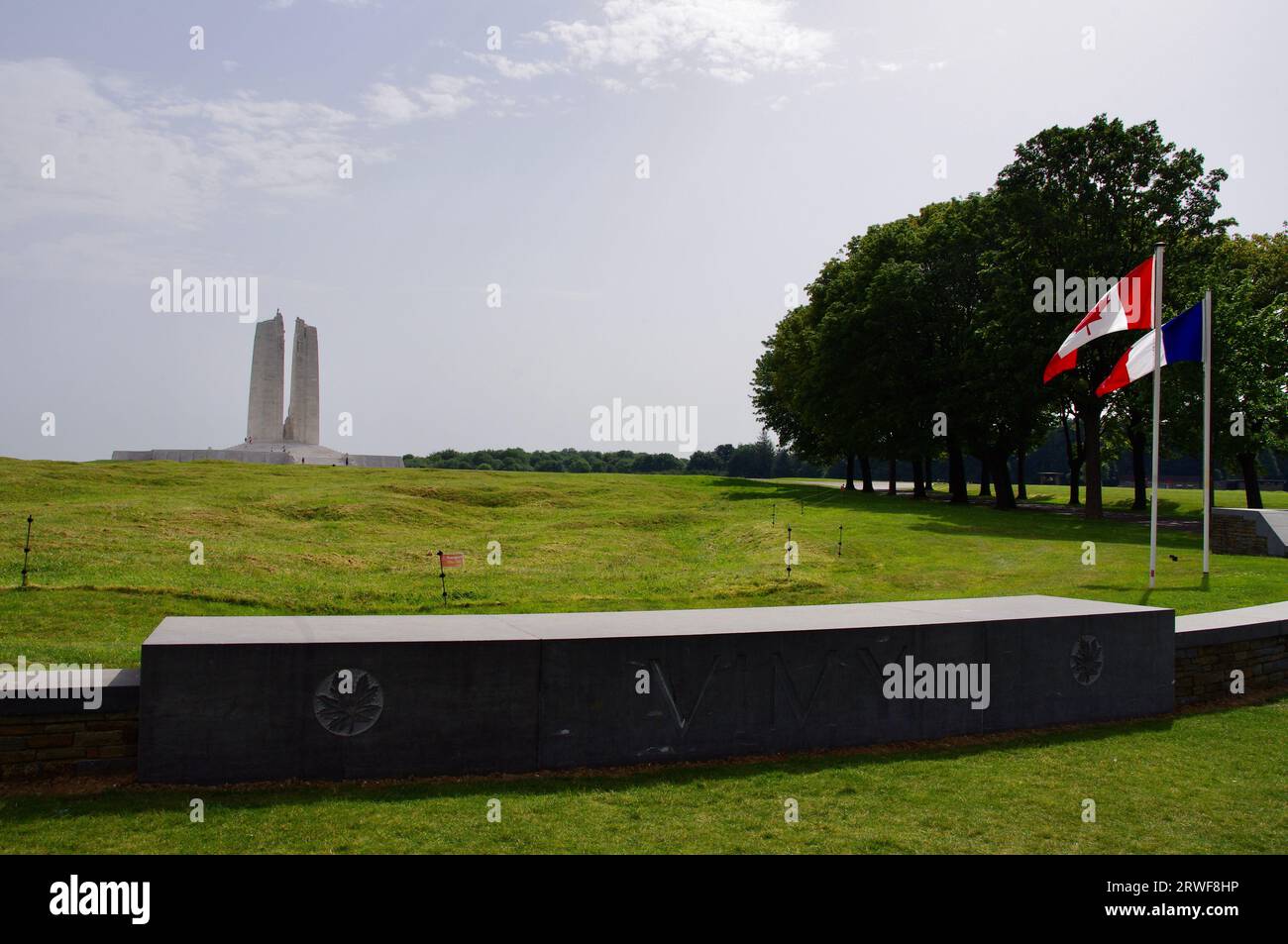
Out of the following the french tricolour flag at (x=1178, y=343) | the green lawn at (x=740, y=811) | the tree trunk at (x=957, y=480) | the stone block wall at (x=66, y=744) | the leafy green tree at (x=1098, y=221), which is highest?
the leafy green tree at (x=1098, y=221)

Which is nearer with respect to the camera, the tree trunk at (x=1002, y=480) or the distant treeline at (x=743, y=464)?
the tree trunk at (x=1002, y=480)

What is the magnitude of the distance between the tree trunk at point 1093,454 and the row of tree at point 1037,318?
7 centimetres

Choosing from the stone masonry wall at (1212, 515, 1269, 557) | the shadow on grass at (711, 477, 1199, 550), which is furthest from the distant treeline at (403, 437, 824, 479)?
the stone masonry wall at (1212, 515, 1269, 557)

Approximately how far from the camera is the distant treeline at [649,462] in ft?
339

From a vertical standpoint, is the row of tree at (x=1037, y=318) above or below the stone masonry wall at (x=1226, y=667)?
above

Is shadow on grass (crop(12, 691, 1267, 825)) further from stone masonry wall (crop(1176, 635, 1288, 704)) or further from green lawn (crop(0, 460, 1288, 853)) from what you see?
stone masonry wall (crop(1176, 635, 1288, 704))

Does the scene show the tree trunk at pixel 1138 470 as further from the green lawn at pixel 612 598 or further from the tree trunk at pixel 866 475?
the tree trunk at pixel 866 475

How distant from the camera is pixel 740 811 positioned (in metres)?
7.15

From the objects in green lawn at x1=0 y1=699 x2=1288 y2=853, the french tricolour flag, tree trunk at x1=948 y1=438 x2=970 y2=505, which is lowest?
green lawn at x1=0 y1=699 x2=1288 y2=853

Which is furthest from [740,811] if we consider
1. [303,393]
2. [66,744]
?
[303,393]

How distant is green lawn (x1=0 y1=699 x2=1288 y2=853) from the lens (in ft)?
20.7

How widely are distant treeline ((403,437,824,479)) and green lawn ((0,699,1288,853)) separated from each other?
9095 cm

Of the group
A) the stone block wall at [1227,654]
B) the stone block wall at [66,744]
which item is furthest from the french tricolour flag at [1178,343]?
the stone block wall at [66,744]
